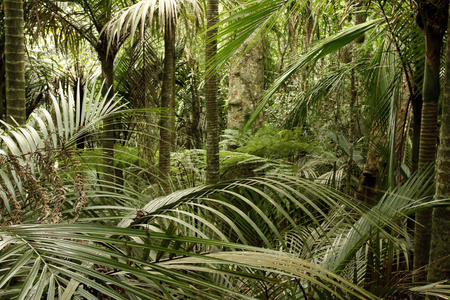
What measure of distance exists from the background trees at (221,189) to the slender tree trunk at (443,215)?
0.01 m

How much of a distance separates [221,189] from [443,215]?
→ 39.1 inches

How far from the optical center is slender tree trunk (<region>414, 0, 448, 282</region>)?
1747mm

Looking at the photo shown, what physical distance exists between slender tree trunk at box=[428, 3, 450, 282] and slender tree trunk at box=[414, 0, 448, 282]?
92 millimetres

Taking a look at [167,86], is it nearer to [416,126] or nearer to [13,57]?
[13,57]

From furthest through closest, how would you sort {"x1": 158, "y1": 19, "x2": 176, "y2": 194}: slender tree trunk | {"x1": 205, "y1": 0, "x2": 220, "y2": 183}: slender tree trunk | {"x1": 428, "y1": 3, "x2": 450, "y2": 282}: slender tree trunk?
1. {"x1": 158, "y1": 19, "x2": 176, "y2": 194}: slender tree trunk
2. {"x1": 205, "y1": 0, "x2": 220, "y2": 183}: slender tree trunk
3. {"x1": 428, "y1": 3, "x2": 450, "y2": 282}: slender tree trunk

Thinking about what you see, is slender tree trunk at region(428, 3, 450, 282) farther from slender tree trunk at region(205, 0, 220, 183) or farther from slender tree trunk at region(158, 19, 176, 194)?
slender tree trunk at region(158, 19, 176, 194)

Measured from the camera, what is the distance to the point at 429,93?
1810 mm

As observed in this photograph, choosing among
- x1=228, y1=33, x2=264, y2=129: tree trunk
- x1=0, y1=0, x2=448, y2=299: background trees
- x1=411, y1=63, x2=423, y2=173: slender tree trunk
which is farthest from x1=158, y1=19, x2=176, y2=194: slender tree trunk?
x1=411, y1=63, x2=423, y2=173: slender tree trunk

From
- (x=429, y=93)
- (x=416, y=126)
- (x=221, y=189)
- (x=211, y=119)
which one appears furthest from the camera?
(x=211, y=119)

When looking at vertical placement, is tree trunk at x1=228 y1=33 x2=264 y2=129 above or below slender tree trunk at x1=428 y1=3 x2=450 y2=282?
above

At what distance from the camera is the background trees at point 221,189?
79 cm

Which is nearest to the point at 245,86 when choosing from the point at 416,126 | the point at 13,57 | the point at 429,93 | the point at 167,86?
the point at 167,86

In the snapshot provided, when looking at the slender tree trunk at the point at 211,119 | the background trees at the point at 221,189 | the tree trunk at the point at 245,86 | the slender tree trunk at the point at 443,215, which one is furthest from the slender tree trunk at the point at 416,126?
the tree trunk at the point at 245,86

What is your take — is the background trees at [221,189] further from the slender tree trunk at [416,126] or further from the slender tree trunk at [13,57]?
the slender tree trunk at [13,57]
